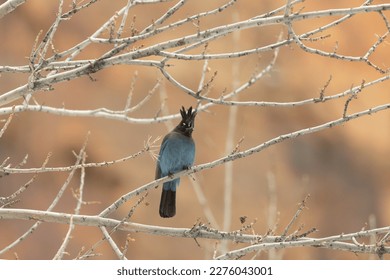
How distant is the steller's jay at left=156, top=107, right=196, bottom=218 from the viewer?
6.43m

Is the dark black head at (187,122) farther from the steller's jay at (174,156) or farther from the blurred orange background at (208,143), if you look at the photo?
the blurred orange background at (208,143)

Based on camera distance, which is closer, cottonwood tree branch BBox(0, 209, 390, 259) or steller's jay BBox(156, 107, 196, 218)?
cottonwood tree branch BBox(0, 209, 390, 259)

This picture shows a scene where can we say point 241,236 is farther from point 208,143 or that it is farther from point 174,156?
point 208,143

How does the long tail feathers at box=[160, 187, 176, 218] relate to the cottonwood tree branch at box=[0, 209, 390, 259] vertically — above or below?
above

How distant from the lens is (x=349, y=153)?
14836 millimetres

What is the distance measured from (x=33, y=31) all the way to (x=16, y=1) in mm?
10787

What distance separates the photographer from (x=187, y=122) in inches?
255

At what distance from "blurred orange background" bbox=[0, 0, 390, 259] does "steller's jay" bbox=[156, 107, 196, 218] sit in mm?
6896

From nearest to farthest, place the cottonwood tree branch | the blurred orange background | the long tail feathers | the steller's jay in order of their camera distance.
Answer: the cottonwood tree branch → the steller's jay → the long tail feathers → the blurred orange background

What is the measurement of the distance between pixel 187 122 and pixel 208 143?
24.2ft

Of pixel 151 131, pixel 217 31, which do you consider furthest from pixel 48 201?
pixel 217 31

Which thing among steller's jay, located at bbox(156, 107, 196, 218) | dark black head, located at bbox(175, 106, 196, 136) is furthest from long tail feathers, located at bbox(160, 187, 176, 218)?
dark black head, located at bbox(175, 106, 196, 136)

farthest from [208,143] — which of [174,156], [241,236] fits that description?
[241,236]

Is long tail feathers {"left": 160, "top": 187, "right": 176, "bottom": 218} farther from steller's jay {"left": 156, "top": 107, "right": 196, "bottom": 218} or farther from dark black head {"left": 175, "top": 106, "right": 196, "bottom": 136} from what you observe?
dark black head {"left": 175, "top": 106, "right": 196, "bottom": 136}
